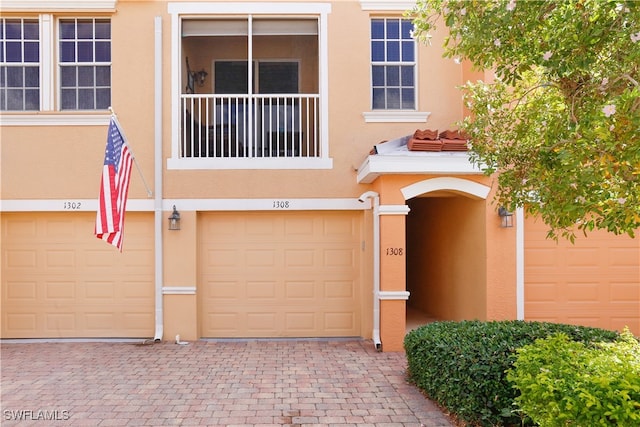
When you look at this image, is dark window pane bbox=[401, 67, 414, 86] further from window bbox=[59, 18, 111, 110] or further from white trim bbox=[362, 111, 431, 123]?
window bbox=[59, 18, 111, 110]

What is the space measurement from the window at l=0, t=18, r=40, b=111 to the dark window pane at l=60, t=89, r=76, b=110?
42cm

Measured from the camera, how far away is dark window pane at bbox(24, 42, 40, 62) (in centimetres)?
766

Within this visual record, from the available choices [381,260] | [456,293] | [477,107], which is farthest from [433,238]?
[477,107]

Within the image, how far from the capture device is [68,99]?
7766 mm

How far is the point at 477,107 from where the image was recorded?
4430 mm

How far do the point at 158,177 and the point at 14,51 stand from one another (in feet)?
11.8

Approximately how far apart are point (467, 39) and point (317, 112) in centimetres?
454

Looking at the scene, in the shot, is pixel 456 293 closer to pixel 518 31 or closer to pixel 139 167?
pixel 518 31

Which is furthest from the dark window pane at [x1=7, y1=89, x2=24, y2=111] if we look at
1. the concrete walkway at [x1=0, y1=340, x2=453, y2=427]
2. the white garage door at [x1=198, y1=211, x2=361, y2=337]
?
the concrete walkway at [x1=0, y1=340, x2=453, y2=427]

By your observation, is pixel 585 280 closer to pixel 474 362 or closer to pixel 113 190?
pixel 474 362

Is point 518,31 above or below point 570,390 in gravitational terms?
above

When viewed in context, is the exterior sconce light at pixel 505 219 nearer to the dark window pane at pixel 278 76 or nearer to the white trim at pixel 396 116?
the white trim at pixel 396 116

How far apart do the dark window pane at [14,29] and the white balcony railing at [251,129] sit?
3.20 m

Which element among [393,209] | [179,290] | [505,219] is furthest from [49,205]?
[505,219]
